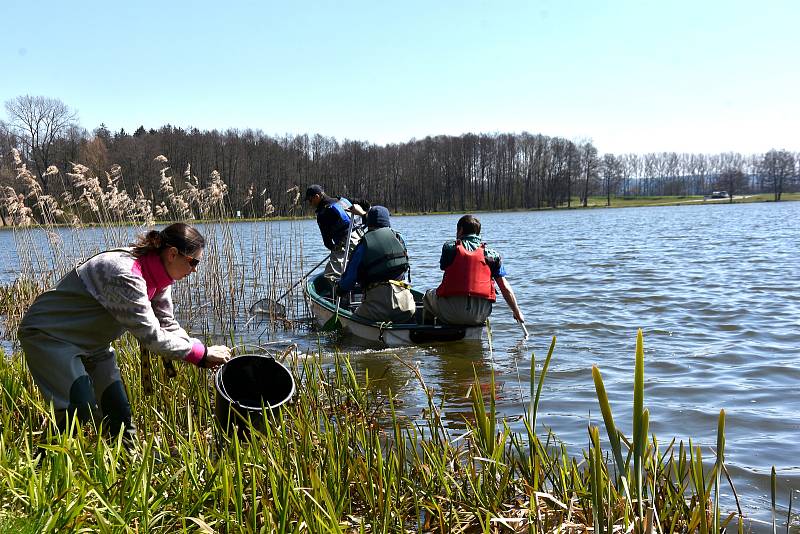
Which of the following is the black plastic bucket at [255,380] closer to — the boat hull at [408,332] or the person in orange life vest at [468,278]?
the person in orange life vest at [468,278]

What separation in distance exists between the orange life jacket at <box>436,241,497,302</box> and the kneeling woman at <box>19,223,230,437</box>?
4.74 meters

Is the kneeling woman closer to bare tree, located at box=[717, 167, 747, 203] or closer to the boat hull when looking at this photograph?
the boat hull

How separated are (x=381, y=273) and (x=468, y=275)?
1152 mm

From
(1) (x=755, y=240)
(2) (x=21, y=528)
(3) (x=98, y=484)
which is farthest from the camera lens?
(1) (x=755, y=240)

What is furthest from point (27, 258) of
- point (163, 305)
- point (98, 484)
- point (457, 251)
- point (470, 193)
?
point (470, 193)

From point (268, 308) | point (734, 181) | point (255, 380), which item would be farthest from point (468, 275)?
point (734, 181)

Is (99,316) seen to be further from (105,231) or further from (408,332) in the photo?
(105,231)

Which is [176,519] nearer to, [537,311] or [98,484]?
[98,484]

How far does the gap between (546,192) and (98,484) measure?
9769 centimetres

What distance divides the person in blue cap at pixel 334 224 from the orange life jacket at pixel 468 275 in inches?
96.7

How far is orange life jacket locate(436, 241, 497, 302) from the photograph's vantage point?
834 centimetres

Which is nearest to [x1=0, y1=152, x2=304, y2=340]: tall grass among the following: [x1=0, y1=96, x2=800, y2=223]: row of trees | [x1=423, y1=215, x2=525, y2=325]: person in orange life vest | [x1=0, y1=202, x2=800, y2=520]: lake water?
[x1=0, y1=202, x2=800, y2=520]: lake water

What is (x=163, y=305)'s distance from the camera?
4.20 metres

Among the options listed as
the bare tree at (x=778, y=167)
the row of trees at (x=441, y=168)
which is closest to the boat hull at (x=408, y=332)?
the row of trees at (x=441, y=168)
